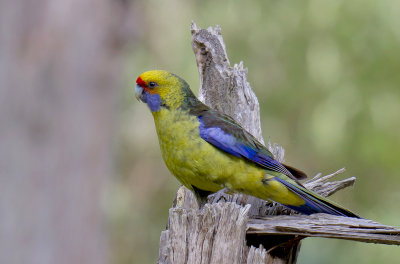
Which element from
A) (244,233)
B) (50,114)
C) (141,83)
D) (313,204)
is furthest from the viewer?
(50,114)

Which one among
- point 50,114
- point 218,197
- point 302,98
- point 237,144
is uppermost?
point 302,98

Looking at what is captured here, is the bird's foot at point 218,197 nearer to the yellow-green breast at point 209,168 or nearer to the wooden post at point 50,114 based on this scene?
the yellow-green breast at point 209,168

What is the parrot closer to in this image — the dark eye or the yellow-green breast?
the yellow-green breast

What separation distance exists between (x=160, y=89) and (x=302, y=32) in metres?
3.97

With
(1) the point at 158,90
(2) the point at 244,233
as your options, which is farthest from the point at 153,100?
(2) the point at 244,233

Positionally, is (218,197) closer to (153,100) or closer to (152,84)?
(153,100)

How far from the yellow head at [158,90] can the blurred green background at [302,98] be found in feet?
7.42

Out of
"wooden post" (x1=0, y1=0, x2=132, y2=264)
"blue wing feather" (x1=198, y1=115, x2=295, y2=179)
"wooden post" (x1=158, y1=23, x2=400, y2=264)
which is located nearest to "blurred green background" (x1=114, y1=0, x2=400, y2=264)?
"wooden post" (x1=0, y1=0, x2=132, y2=264)

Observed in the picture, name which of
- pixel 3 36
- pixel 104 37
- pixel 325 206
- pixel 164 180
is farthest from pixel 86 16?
pixel 164 180

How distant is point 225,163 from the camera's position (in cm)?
468

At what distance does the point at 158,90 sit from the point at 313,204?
1.58 m

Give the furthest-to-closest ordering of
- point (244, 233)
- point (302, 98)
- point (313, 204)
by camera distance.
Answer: point (302, 98) → point (313, 204) → point (244, 233)

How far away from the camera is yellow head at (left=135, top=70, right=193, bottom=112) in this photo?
503cm

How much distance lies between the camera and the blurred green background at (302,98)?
789 cm
